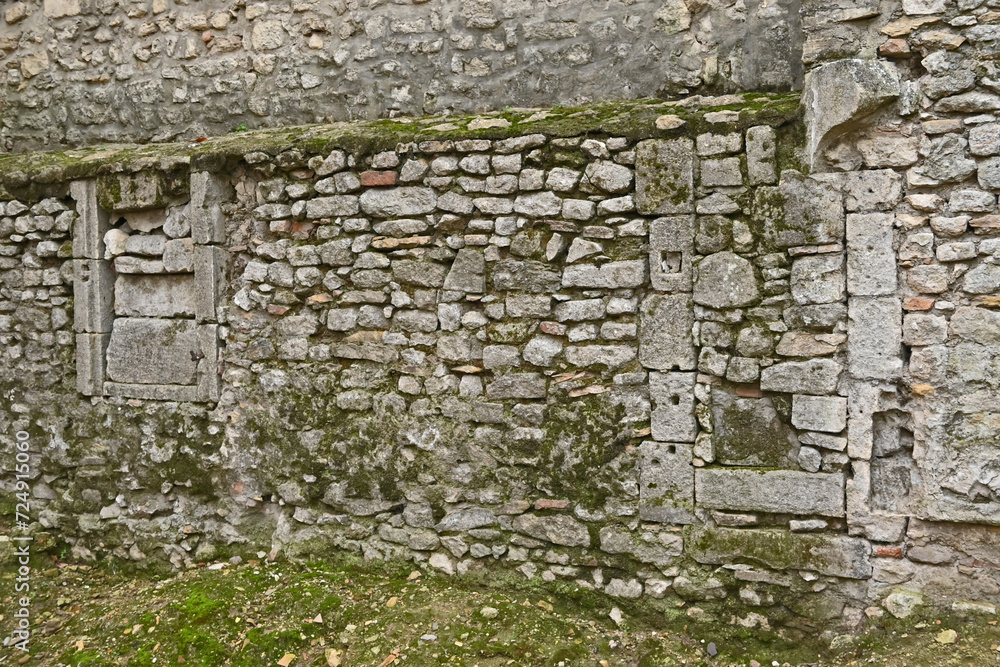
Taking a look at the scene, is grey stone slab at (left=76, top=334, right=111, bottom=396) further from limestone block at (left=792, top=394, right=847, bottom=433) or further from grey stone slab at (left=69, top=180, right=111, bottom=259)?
limestone block at (left=792, top=394, right=847, bottom=433)

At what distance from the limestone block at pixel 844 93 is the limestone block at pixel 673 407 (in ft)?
3.88

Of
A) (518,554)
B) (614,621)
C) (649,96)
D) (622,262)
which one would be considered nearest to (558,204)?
(622,262)

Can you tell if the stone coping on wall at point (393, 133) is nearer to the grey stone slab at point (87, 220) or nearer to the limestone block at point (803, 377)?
the grey stone slab at point (87, 220)

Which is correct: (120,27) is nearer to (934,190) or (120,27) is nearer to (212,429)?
(212,429)

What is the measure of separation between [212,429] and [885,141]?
12.3ft

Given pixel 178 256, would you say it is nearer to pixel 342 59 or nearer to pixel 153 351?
pixel 153 351

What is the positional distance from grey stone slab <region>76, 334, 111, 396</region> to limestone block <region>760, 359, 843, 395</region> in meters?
3.79

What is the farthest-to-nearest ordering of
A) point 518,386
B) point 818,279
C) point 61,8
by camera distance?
point 61,8
point 518,386
point 818,279

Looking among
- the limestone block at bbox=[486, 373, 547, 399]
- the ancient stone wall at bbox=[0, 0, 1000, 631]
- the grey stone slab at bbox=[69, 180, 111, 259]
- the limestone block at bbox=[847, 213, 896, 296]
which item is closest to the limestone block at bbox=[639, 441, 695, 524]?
the ancient stone wall at bbox=[0, 0, 1000, 631]

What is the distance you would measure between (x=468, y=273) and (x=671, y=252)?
1012mm

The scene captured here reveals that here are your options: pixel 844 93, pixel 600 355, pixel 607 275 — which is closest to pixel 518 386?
pixel 600 355

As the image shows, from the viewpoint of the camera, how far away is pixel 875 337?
319 centimetres

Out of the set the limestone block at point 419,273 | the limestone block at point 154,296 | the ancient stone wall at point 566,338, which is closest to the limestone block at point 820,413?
the ancient stone wall at point 566,338

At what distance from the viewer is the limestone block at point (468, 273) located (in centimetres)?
376
